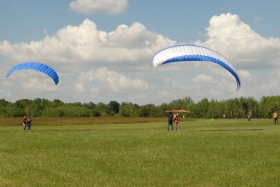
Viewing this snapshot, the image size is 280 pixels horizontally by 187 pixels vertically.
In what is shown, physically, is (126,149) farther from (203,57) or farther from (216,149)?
(203,57)

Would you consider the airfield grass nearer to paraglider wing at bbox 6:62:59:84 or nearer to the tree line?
paraglider wing at bbox 6:62:59:84

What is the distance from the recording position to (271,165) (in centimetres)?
1680

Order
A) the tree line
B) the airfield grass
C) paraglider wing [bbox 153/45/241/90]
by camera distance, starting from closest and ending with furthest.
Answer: the airfield grass, paraglider wing [bbox 153/45/241/90], the tree line

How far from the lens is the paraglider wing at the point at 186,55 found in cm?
3062

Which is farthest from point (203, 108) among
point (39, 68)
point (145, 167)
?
point (145, 167)

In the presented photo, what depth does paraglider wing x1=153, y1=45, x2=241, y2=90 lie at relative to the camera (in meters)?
30.6

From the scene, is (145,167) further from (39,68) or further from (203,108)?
(203,108)

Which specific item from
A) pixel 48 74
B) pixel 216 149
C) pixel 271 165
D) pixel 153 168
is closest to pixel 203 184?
A: pixel 153 168

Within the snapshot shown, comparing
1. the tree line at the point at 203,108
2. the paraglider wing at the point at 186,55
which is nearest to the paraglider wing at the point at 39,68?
the paraglider wing at the point at 186,55

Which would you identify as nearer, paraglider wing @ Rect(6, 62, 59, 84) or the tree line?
paraglider wing @ Rect(6, 62, 59, 84)

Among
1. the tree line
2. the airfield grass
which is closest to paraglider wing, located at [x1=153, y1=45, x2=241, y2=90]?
the airfield grass

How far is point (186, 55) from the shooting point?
30.7 m

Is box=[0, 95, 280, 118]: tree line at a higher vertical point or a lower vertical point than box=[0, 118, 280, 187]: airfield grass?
higher

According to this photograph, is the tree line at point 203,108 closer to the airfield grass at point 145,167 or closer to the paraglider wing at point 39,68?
the paraglider wing at point 39,68
